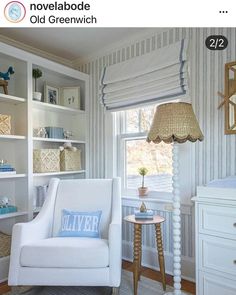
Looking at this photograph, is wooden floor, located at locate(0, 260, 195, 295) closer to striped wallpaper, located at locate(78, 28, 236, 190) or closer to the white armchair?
the white armchair

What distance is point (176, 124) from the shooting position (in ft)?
5.31

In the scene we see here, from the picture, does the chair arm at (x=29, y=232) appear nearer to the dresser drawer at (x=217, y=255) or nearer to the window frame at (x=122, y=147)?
the window frame at (x=122, y=147)

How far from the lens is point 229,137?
1.91 m

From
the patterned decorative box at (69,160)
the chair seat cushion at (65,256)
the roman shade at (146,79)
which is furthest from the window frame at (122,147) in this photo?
the chair seat cushion at (65,256)

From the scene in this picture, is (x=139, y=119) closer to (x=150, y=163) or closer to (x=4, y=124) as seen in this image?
(x=150, y=163)

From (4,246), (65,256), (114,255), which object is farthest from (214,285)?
(4,246)

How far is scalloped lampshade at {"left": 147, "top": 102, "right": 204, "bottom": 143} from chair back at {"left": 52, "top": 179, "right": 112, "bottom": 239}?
75 centimetres

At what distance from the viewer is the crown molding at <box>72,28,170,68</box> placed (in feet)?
7.83

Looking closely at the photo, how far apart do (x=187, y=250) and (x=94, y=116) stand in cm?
168

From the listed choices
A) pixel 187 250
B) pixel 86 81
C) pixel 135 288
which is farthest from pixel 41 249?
pixel 86 81

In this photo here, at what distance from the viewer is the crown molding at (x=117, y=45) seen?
239 cm

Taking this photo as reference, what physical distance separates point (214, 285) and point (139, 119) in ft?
5.28
